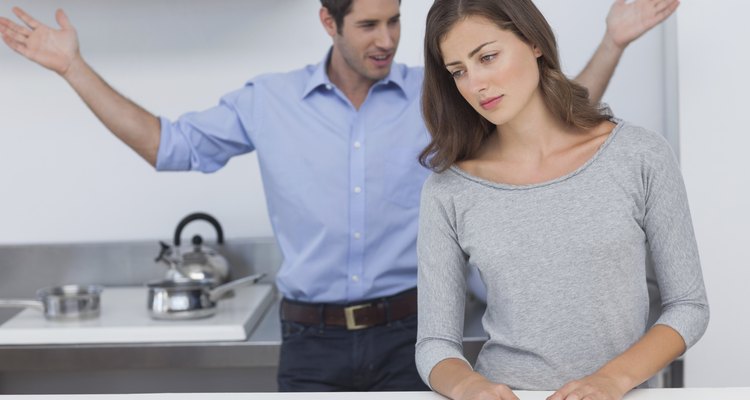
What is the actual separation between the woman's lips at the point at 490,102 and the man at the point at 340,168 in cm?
59

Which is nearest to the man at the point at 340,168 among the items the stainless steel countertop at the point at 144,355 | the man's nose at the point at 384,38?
the man's nose at the point at 384,38

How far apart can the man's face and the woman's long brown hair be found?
449 millimetres

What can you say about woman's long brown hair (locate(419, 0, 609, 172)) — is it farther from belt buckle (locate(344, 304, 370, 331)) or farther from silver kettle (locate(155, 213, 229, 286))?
silver kettle (locate(155, 213, 229, 286))

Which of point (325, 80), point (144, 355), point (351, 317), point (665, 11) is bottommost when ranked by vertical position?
point (144, 355)

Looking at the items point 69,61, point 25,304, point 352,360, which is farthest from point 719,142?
point 25,304

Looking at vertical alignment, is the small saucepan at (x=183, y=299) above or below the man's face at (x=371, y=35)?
below

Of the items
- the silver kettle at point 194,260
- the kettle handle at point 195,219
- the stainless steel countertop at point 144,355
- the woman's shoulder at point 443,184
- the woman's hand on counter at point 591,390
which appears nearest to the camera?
the woman's hand on counter at point 591,390

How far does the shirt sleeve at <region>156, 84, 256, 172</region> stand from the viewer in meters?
1.99

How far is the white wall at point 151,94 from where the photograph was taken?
252 cm

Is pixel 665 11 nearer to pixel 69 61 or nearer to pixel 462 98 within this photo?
pixel 462 98

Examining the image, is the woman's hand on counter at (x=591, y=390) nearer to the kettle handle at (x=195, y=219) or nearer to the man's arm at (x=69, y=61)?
the man's arm at (x=69, y=61)

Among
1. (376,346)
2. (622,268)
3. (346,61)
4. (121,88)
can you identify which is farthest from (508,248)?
(121,88)

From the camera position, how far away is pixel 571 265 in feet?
4.20

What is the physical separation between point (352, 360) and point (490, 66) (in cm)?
81
